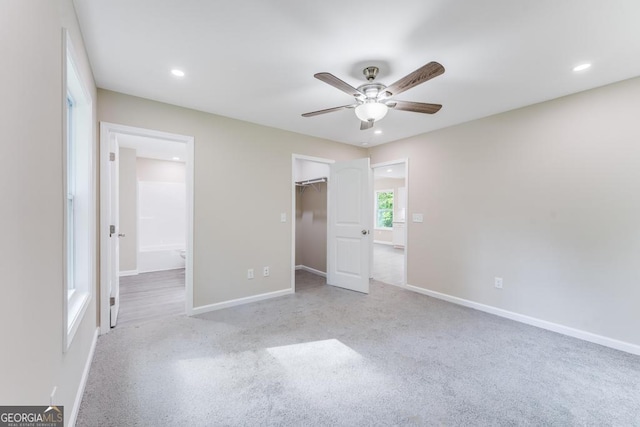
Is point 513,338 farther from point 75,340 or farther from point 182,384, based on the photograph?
point 75,340

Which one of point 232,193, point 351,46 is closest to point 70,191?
point 232,193

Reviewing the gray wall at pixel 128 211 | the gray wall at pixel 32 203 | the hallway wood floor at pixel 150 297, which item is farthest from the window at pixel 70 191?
the gray wall at pixel 128 211

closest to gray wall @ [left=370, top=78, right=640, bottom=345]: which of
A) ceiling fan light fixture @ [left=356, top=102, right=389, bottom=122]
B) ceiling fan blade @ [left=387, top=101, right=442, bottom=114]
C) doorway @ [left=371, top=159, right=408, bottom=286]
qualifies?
ceiling fan blade @ [left=387, top=101, right=442, bottom=114]

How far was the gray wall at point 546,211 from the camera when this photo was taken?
2.54 m

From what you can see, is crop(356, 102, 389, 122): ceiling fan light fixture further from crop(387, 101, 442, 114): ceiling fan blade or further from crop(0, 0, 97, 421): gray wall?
crop(0, 0, 97, 421): gray wall

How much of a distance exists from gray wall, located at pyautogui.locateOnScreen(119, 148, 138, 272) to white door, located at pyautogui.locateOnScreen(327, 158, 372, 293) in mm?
3835

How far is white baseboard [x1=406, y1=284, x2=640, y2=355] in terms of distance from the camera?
8.25ft

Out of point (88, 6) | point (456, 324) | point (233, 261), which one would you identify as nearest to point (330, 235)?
point (233, 261)

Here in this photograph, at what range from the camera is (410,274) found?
4379 mm

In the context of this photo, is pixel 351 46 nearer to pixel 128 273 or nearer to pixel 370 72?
pixel 370 72

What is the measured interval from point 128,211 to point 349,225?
4310mm

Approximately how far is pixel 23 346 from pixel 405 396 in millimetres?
2047

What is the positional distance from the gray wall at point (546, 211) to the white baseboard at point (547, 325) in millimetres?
49

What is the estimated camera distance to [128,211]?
5246 millimetres
